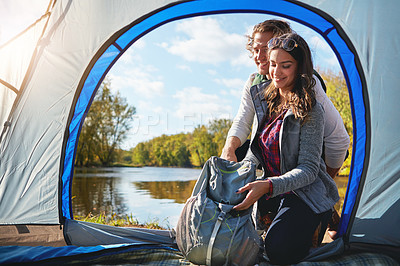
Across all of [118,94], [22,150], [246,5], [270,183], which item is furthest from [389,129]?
[118,94]

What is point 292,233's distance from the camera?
1834 millimetres

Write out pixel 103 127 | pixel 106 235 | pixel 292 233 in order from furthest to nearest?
1. pixel 103 127
2. pixel 106 235
3. pixel 292 233

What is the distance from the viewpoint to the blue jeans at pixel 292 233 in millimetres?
1812

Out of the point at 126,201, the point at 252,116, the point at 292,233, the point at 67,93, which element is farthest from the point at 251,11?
the point at 126,201

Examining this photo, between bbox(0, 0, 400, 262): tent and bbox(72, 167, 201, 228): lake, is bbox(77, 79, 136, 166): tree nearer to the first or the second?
bbox(72, 167, 201, 228): lake

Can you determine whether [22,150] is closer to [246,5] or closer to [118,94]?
[246,5]

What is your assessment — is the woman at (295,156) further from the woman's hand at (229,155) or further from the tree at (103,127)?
the tree at (103,127)

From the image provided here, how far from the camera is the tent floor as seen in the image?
213cm

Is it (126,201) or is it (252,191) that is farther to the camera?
(126,201)

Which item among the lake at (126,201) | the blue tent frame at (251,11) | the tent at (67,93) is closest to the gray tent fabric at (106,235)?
the tent at (67,93)

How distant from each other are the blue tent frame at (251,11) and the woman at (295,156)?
233 mm

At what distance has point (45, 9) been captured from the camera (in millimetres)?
2305

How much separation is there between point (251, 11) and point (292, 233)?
1589 mm

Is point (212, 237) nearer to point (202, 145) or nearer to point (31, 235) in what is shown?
point (31, 235)
